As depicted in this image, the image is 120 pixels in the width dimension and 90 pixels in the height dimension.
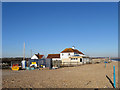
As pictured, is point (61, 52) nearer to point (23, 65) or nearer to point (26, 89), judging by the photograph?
point (23, 65)

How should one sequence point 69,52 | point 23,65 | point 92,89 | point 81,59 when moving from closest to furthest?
point 92,89 < point 23,65 < point 81,59 < point 69,52

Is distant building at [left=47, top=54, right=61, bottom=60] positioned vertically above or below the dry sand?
below

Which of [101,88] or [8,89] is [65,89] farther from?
[8,89]

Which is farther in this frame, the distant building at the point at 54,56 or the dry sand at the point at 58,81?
the distant building at the point at 54,56

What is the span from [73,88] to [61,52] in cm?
3736

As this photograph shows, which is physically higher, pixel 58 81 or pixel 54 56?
pixel 58 81

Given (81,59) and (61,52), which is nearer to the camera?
(81,59)

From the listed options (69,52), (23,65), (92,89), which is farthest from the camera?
(69,52)

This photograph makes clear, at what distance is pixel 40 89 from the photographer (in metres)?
7.74

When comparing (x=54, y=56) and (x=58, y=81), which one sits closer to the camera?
(x=58, y=81)

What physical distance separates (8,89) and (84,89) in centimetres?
444

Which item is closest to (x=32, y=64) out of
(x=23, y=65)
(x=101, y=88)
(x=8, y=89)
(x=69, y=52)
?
(x=23, y=65)

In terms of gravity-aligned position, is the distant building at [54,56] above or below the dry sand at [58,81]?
below

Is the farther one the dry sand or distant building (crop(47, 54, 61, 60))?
distant building (crop(47, 54, 61, 60))
